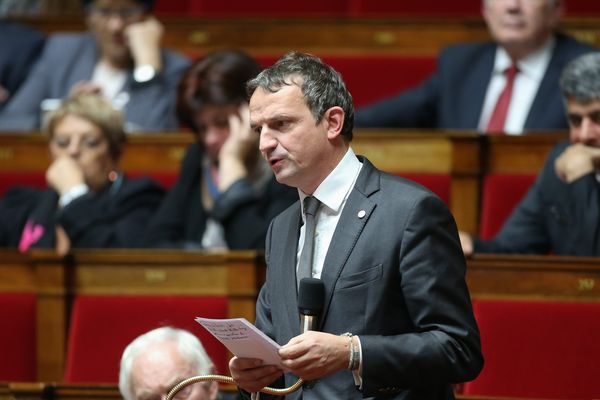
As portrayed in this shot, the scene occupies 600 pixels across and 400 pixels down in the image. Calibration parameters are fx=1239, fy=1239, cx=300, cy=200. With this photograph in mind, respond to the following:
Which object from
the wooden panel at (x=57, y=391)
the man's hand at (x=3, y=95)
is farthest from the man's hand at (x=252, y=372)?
the man's hand at (x=3, y=95)

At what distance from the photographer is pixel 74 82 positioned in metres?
1.82

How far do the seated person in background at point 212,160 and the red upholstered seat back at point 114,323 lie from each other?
0.50 feet

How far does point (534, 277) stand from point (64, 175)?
24.4 inches

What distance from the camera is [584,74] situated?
127 centimetres

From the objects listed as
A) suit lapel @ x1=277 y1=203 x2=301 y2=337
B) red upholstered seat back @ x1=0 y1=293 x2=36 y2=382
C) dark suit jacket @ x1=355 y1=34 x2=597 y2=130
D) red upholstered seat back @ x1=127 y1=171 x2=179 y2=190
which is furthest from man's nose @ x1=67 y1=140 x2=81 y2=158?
suit lapel @ x1=277 y1=203 x2=301 y2=337

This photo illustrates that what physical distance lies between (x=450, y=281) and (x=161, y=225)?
742mm

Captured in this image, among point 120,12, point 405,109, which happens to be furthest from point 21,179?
point 405,109

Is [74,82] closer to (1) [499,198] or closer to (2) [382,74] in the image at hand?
(2) [382,74]

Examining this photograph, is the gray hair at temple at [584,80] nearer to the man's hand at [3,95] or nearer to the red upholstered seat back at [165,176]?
the red upholstered seat back at [165,176]

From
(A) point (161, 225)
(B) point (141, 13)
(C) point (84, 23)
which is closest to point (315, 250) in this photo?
(A) point (161, 225)

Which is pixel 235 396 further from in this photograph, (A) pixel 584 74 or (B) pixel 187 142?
(B) pixel 187 142

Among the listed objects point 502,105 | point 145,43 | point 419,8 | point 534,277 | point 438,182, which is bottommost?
point 534,277

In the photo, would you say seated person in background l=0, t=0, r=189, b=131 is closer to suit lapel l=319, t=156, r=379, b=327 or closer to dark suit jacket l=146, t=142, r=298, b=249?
dark suit jacket l=146, t=142, r=298, b=249

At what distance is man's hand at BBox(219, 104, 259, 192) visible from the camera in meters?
1.43
